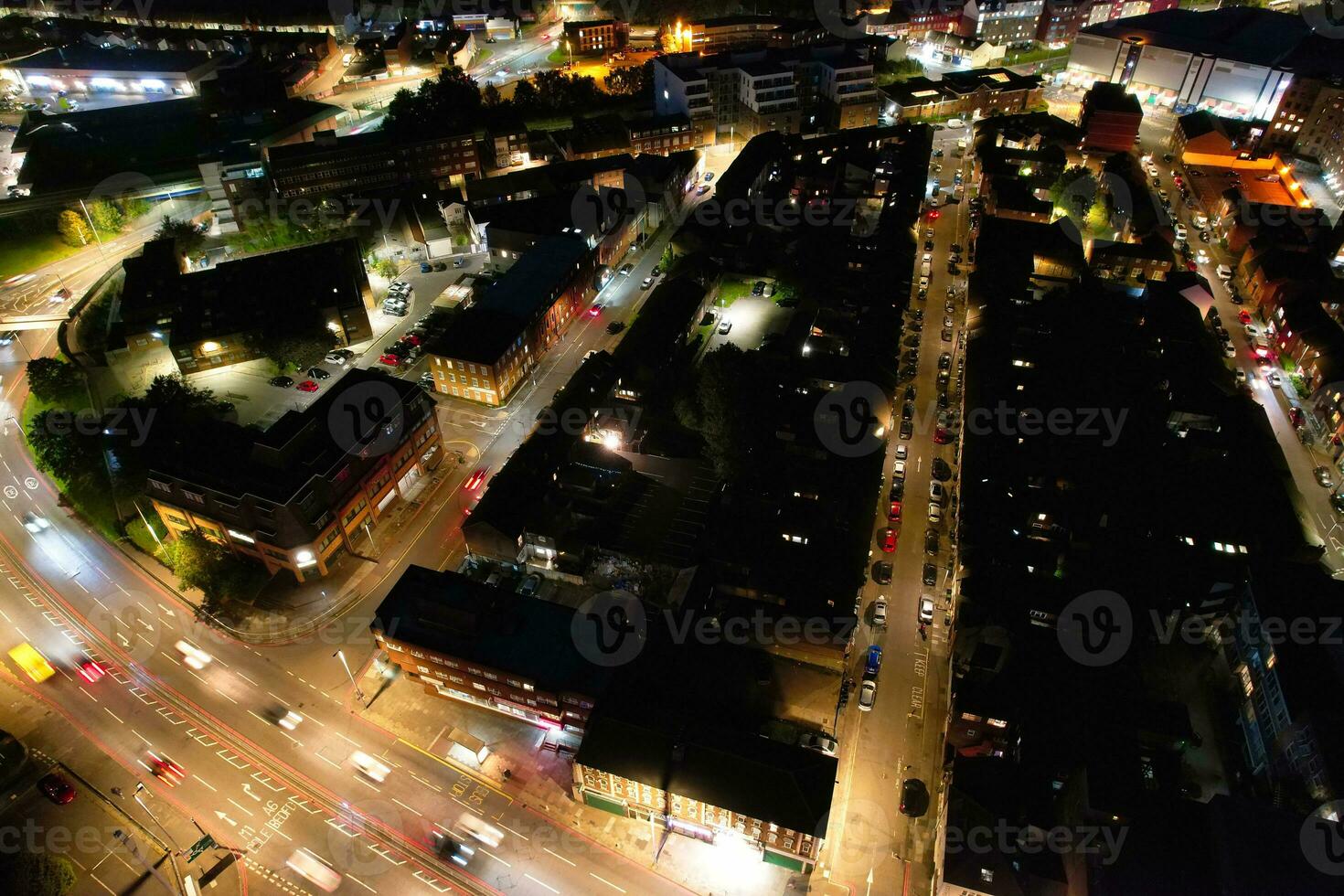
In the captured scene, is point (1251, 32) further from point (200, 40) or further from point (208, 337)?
point (200, 40)

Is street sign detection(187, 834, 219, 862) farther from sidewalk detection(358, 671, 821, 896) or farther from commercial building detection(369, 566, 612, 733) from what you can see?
commercial building detection(369, 566, 612, 733)

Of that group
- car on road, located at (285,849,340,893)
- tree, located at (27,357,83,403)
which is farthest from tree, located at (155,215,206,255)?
car on road, located at (285,849,340,893)

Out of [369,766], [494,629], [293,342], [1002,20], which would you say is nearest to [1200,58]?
[1002,20]

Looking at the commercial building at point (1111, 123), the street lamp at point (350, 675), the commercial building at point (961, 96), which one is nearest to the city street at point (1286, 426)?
the commercial building at point (1111, 123)

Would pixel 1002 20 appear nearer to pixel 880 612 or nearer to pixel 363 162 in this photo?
pixel 363 162

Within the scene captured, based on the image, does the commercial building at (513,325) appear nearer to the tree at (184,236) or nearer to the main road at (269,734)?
the main road at (269,734)

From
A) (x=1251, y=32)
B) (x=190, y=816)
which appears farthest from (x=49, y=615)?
(x=1251, y=32)
